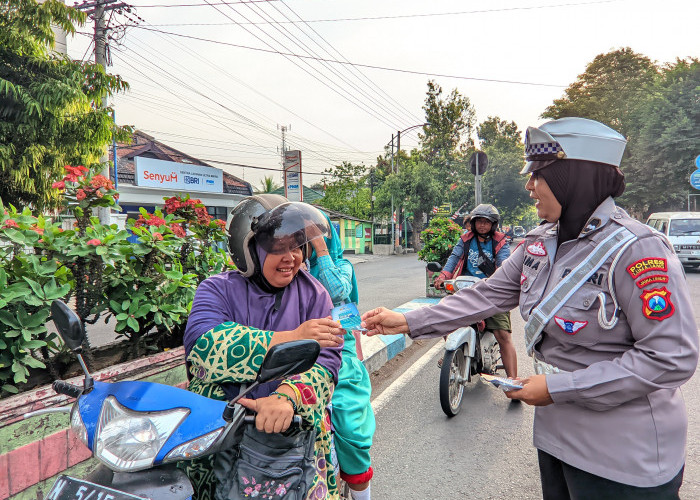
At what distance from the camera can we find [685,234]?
14.5m

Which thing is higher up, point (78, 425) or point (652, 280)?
point (652, 280)

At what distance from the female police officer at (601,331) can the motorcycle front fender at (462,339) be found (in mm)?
2396

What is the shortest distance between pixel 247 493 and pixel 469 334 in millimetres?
3180

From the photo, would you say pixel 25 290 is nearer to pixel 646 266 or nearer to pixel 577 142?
pixel 577 142

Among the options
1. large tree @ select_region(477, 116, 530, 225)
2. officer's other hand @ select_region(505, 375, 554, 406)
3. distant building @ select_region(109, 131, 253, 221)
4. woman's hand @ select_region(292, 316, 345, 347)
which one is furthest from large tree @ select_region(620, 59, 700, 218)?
woman's hand @ select_region(292, 316, 345, 347)

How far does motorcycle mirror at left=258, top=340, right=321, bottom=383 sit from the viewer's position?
→ 1.23m

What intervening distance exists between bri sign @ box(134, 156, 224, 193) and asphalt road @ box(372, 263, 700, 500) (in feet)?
62.3

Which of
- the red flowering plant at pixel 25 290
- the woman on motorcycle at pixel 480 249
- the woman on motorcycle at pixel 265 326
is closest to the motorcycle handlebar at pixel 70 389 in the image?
the woman on motorcycle at pixel 265 326

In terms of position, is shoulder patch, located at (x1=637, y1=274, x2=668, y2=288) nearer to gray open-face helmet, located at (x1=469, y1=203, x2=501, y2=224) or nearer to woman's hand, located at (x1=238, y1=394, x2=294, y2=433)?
woman's hand, located at (x1=238, y1=394, x2=294, y2=433)

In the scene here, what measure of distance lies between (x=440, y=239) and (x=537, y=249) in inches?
325

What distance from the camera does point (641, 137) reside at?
2562cm

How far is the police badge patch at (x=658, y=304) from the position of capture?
49.7 inches

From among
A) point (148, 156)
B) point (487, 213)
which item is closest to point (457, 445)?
point (487, 213)

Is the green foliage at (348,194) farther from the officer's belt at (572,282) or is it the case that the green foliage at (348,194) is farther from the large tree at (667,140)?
the officer's belt at (572,282)
